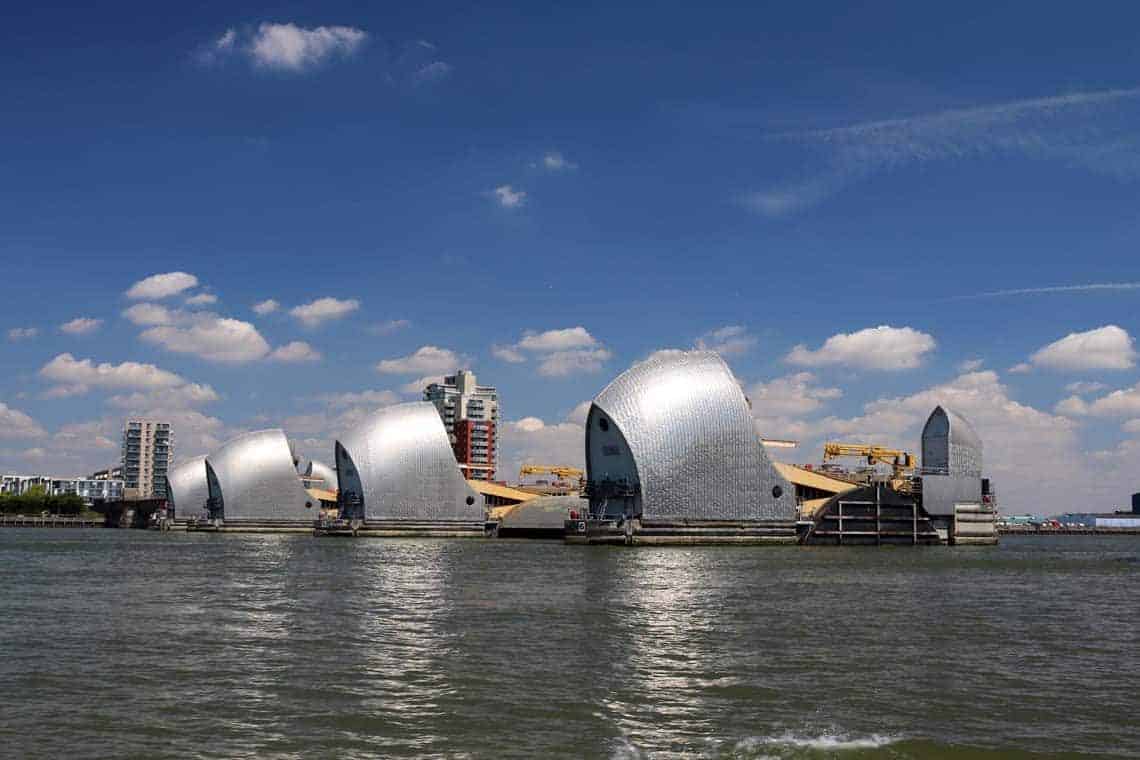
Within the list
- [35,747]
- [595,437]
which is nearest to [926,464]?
[595,437]

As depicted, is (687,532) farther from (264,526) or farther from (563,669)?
(563,669)

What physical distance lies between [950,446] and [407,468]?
53188 mm

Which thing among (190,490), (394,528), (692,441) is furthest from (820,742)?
(190,490)

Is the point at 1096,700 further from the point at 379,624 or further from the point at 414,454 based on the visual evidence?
the point at 414,454

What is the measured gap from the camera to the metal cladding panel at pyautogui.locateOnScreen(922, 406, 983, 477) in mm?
102938

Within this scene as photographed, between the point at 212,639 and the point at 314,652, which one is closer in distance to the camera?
the point at 314,652

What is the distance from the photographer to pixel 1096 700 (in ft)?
74.0

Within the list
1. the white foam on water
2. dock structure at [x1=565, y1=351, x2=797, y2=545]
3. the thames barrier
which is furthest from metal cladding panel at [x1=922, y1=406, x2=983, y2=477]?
the white foam on water

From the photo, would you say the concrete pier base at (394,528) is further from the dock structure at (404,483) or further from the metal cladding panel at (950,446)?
the metal cladding panel at (950,446)

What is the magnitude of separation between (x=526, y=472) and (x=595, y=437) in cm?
6639

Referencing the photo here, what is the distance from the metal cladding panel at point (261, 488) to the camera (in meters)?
137

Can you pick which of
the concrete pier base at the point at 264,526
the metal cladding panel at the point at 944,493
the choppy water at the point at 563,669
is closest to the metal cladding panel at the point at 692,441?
the metal cladding panel at the point at 944,493

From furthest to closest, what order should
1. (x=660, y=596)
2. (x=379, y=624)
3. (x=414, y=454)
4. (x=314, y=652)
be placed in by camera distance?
(x=414, y=454), (x=660, y=596), (x=379, y=624), (x=314, y=652)

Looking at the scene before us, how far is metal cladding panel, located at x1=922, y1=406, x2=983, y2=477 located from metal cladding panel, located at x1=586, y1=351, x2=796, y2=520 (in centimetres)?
1865
